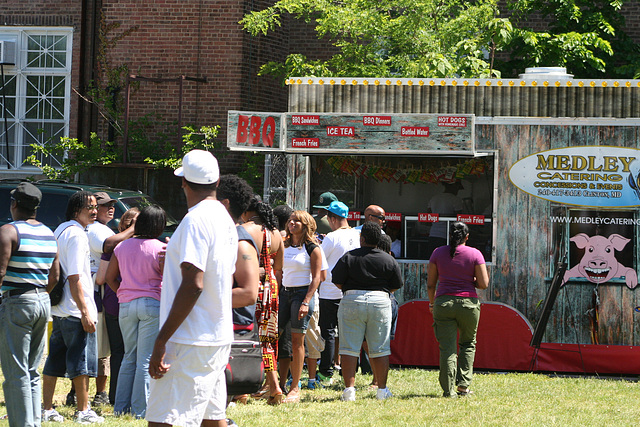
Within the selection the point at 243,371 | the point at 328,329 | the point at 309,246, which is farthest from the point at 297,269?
the point at 243,371

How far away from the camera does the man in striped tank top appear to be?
526 cm

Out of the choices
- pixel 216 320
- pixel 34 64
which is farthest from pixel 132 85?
pixel 216 320

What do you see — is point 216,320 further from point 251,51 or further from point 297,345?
point 251,51

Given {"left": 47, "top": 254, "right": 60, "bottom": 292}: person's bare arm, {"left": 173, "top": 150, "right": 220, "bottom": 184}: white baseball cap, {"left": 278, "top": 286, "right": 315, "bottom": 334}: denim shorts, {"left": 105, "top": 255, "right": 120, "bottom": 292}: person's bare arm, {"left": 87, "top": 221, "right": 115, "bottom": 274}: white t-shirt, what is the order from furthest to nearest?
1. {"left": 278, "top": 286, "right": 315, "bottom": 334}: denim shorts
2. {"left": 87, "top": 221, "right": 115, "bottom": 274}: white t-shirt
3. {"left": 105, "top": 255, "right": 120, "bottom": 292}: person's bare arm
4. {"left": 47, "top": 254, "right": 60, "bottom": 292}: person's bare arm
5. {"left": 173, "top": 150, "right": 220, "bottom": 184}: white baseball cap

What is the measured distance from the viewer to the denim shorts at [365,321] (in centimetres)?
741

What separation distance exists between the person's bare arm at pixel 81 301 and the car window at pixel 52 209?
5215 mm

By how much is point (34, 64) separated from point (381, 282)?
12.7 metres

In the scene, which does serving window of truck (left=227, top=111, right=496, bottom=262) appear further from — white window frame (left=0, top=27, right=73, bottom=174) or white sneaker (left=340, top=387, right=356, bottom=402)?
white window frame (left=0, top=27, right=73, bottom=174)

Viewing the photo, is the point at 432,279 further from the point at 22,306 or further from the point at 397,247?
the point at 22,306

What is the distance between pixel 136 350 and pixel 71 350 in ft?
1.67

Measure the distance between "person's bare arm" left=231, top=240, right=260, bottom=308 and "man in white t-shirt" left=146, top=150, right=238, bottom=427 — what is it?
27.7 inches

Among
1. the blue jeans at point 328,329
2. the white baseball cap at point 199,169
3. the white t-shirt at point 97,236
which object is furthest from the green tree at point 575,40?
the white baseball cap at point 199,169

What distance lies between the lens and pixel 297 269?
7.70 metres

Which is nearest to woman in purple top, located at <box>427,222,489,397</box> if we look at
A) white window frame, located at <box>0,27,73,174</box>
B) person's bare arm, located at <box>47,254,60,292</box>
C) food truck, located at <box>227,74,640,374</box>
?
food truck, located at <box>227,74,640,374</box>
